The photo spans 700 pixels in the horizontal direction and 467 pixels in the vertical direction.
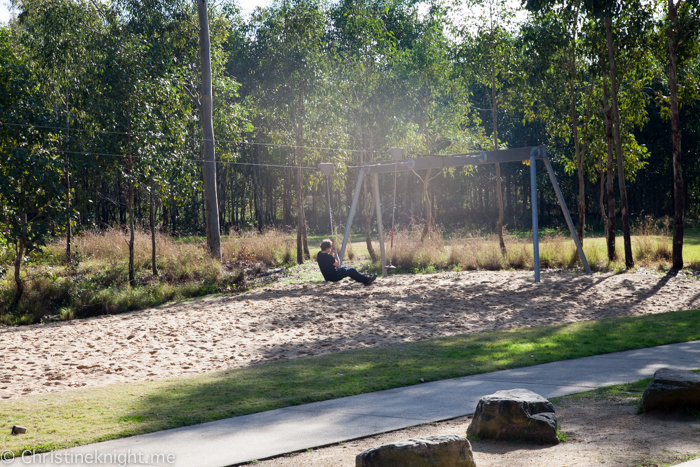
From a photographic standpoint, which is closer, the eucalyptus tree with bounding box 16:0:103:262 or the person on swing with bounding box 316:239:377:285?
the person on swing with bounding box 316:239:377:285

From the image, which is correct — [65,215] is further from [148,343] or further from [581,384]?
[581,384]

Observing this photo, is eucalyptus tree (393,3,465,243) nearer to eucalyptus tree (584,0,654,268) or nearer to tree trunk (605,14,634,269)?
eucalyptus tree (584,0,654,268)

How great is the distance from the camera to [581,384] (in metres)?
6.61

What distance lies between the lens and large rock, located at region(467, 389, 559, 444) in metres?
4.88

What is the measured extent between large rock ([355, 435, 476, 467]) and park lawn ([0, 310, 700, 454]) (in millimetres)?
2158

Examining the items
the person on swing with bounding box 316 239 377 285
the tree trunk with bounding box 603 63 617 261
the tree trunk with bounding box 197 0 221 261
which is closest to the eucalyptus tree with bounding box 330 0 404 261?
the tree trunk with bounding box 197 0 221 261

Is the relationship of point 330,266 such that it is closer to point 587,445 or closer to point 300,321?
point 300,321

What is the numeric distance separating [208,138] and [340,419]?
1714 centimetres

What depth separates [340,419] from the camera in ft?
18.3

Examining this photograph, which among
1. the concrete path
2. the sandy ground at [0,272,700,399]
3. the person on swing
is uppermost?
the person on swing

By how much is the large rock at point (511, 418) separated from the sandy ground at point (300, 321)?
15.0ft

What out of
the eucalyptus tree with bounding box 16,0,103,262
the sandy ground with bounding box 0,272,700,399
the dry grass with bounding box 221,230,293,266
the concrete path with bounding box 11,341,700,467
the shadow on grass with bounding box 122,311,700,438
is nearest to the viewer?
the concrete path with bounding box 11,341,700,467

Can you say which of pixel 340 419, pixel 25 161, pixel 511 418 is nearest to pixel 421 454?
pixel 511 418

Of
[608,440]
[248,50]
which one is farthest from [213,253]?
[248,50]
